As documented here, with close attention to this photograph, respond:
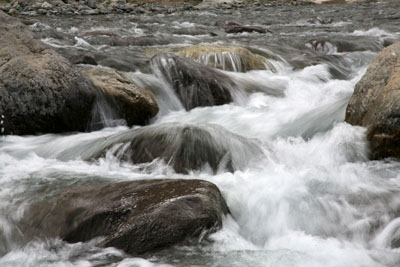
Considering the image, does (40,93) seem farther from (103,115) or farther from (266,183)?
(266,183)

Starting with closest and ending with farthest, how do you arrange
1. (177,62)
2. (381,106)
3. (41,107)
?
(381,106), (41,107), (177,62)

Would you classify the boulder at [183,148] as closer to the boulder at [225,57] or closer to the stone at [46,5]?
the boulder at [225,57]

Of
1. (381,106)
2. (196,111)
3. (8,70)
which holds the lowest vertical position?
(196,111)

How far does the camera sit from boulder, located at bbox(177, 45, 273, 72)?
30.4ft

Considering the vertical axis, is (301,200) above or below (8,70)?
below

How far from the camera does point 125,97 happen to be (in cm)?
666

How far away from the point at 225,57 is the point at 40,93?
14.3 feet

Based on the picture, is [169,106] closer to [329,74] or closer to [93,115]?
[93,115]

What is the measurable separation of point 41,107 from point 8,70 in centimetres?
66

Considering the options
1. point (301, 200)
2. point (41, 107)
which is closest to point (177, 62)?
point (41, 107)

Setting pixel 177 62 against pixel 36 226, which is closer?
pixel 36 226

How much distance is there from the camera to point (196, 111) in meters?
7.42

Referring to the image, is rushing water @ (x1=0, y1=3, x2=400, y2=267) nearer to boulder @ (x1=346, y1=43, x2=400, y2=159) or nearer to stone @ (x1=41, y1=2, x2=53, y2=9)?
boulder @ (x1=346, y1=43, x2=400, y2=159)

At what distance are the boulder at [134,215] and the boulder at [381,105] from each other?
6.96 ft
